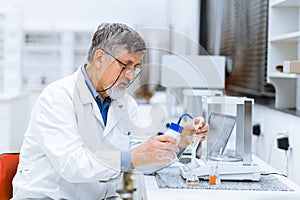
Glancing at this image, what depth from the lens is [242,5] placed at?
3.42m

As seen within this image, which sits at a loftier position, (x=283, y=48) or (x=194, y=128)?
(x=283, y=48)

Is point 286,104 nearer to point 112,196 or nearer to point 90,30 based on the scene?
point 112,196

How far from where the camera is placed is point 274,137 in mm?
2500

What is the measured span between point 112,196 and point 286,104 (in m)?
1.10

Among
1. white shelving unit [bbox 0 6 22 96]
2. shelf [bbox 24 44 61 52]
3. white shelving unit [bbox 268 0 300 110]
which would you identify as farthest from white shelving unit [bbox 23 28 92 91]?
white shelving unit [bbox 268 0 300 110]

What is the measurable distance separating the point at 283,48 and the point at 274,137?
47 centimetres

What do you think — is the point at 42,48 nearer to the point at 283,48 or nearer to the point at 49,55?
the point at 49,55

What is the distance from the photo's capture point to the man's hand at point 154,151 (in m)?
1.55

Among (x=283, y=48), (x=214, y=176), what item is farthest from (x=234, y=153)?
(x=283, y=48)

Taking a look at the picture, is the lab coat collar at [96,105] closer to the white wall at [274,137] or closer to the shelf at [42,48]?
the white wall at [274,137]

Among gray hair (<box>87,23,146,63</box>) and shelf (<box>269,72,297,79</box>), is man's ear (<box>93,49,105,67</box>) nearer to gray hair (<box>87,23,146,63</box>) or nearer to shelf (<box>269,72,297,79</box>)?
gray hair (<box>87,23,146,63</box>)

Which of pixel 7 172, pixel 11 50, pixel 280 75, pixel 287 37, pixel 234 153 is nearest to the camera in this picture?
pixel 7 172

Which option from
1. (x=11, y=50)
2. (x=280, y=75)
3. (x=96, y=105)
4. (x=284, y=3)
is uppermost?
(x=284, y=3)

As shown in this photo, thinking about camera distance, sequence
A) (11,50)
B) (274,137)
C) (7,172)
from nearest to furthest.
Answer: (7,172) < (274,137) < (11,50)
